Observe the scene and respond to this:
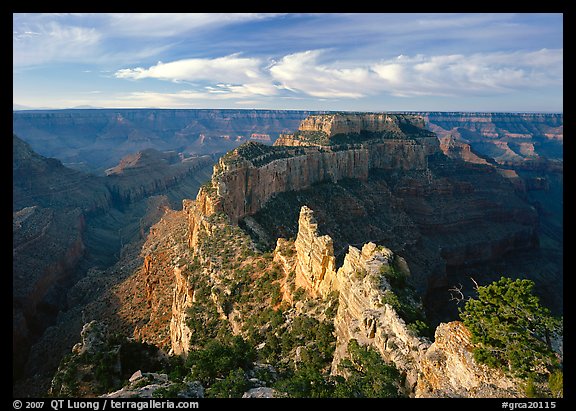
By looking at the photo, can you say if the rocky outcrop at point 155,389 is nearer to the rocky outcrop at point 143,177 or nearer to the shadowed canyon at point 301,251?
the shadowed canyon at point 301,251

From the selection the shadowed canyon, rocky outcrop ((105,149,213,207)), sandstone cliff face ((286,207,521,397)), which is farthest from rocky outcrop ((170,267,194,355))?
rocky outcrop ((105,149,213,207))

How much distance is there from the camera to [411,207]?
265 feet

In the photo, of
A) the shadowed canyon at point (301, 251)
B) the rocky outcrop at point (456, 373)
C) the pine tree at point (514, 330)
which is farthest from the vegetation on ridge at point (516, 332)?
the shadowed canyon at point (301, 251)

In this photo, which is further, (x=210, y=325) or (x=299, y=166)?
(x=299, y=166)

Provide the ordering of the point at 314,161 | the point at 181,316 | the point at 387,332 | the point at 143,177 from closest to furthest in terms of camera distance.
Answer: the point at 387,332 < the point at 181,316 < the point at 314,161 < the point at 143,177

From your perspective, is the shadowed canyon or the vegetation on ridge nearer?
the vegetation on ridge

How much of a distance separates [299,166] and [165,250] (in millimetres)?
27147

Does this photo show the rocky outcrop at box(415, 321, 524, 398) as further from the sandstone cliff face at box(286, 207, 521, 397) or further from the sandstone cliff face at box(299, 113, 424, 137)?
the sandstone cliff face at box(299, 113, 424, 137)

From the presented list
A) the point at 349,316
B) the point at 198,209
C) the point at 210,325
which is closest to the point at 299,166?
the point at 198,209

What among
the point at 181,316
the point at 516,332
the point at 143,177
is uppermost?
the point at 143,177

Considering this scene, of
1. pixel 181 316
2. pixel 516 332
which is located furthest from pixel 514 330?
pixel 181 316

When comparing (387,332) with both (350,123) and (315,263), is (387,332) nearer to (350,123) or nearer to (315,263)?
(315,263)
